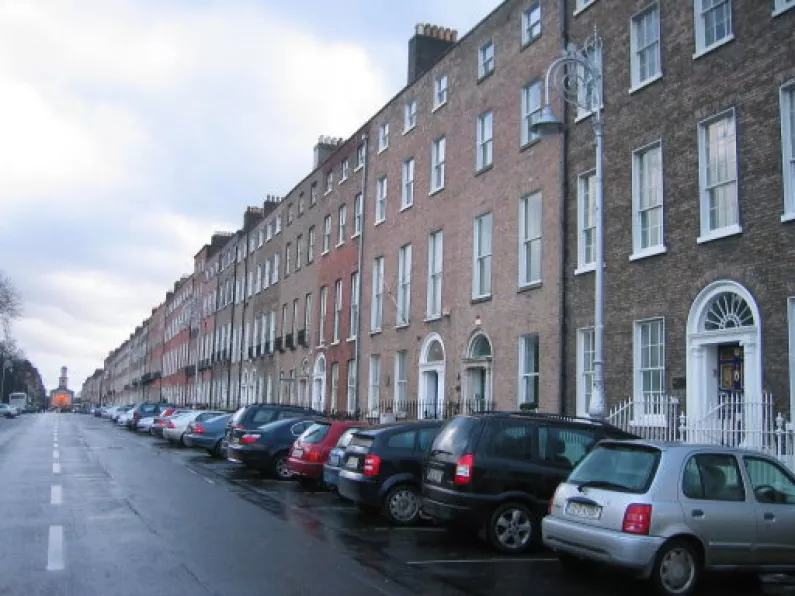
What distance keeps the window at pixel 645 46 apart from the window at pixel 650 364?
17.1 feet

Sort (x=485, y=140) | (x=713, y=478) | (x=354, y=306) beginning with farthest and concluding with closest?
(x=354, y=306), (x=485, y=140), (x=713, y=478)

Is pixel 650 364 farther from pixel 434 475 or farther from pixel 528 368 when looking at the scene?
pixel 434 475

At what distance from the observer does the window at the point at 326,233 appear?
3876 cm

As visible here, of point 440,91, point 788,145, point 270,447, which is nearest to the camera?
point 788,145

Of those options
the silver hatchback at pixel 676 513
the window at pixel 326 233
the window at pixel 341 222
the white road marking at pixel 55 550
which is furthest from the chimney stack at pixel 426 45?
the silver hatchback at pixel 676 513

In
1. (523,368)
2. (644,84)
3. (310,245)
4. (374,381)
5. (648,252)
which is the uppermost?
(310,245)

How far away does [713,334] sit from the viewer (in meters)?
15.6

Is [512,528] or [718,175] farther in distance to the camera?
[718,175]

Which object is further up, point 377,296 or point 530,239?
point 530,239

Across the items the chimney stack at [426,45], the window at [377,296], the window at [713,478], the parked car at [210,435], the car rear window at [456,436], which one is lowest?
the parked car at [210,435]

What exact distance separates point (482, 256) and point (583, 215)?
16.1ft

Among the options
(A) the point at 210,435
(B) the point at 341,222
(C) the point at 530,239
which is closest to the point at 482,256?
(C) the point at 530,239

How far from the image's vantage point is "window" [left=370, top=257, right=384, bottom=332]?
3177cm

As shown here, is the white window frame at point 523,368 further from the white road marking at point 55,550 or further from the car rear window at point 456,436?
the white road marking at point 55,550
